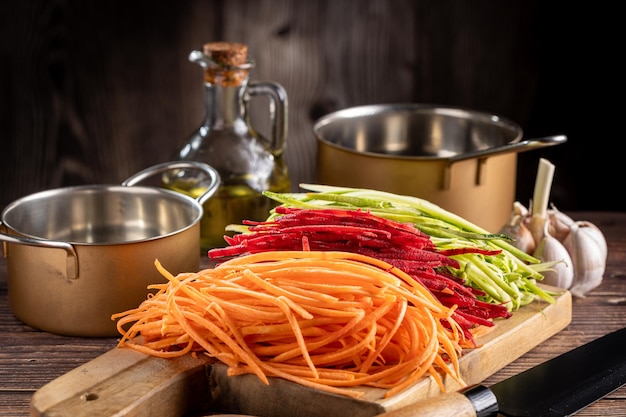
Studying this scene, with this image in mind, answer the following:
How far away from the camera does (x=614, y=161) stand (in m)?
2.61

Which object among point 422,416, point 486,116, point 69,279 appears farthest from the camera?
point 486,116

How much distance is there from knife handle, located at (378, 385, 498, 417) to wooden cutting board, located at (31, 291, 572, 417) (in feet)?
0.19

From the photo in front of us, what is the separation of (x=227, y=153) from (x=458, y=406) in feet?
2.57

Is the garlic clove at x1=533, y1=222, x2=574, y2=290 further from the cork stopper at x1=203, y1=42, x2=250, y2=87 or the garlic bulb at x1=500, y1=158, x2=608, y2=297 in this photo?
the cork stopper at x1=203, y1=42, x2=250, y2=87

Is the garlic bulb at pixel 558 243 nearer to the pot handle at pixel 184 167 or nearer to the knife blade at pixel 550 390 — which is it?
the knife blade at pixel 550 390

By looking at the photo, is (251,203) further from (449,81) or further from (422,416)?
(449,81)

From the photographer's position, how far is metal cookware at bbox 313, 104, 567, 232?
5.60ft

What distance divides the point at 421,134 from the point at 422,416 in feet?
3.57

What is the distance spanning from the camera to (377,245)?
1323 mm

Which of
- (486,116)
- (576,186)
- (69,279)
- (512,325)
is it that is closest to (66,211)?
(69,279)

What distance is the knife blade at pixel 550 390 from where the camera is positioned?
43.2 inches

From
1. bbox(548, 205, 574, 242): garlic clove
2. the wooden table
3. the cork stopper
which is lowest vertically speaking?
the wooden table

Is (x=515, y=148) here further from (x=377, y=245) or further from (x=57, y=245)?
(x=57, y=245)

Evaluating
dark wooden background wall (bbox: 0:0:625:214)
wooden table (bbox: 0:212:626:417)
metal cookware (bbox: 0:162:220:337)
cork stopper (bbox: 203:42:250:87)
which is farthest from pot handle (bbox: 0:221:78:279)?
dark wooden background wall (bbox: 0:0:625:214)
